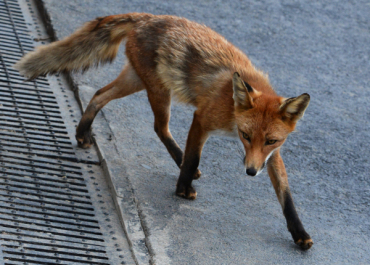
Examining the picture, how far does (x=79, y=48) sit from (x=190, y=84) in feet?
4.14

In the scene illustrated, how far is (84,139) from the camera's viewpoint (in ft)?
15.8

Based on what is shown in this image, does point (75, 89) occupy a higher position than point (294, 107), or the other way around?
point (294, 107)

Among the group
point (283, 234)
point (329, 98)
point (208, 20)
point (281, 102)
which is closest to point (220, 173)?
point (283, 234)

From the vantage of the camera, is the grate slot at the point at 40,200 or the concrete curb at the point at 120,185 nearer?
the concrete curb at the point at 120,185

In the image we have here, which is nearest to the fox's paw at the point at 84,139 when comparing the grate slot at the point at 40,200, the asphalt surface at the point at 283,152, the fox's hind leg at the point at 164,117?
the asphalt surface at the point at 283,152

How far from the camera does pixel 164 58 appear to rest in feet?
14.6

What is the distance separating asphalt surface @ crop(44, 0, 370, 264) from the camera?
4.06m

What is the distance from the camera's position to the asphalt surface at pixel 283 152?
406cm

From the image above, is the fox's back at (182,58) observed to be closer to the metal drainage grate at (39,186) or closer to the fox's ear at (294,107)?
the fox's ear at (294,107)

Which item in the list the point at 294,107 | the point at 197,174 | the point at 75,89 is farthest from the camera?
the point at 75,89

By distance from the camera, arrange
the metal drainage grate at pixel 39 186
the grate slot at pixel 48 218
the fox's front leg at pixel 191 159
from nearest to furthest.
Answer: the metal drainage grate at pixel 39 186 < the grate slot at pixel 48 218 < the fox's front leg at pixel 191 159

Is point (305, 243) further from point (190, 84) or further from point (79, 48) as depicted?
point (79, 48)

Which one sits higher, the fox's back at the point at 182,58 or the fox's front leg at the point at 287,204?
the fox's back at the point at 182,58

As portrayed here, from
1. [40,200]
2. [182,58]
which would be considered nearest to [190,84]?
[182,58]
